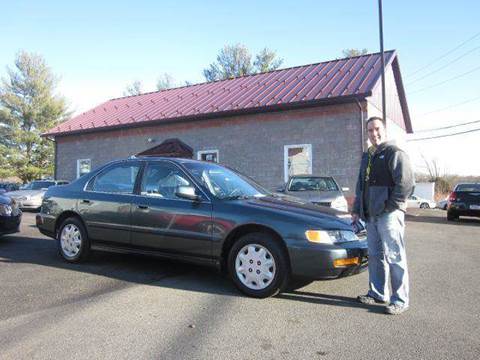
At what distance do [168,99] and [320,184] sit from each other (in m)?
13.4

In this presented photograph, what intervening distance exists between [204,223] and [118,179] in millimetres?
1715

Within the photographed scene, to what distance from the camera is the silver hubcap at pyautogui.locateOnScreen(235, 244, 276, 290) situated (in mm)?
4473

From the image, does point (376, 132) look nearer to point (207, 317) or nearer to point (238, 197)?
point (238, 197)

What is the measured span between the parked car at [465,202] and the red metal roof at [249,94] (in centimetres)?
446

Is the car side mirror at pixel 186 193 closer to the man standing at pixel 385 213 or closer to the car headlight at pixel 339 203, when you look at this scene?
the man standing at pixel 385 213

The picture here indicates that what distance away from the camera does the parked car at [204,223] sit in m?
4.40

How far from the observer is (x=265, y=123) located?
56.0 ft

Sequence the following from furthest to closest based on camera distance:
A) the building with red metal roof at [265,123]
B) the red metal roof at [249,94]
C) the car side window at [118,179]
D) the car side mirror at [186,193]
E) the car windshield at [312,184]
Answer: the red metal roof at [249,94] < the building with red metal roof at [265,123] < the car windshield at [312,184] < the car side window at [118,179] < the car side mirror at [186,193]

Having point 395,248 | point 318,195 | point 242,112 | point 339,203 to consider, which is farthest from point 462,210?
point 395,248

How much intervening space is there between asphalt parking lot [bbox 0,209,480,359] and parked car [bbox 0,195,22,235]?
5.60 feet

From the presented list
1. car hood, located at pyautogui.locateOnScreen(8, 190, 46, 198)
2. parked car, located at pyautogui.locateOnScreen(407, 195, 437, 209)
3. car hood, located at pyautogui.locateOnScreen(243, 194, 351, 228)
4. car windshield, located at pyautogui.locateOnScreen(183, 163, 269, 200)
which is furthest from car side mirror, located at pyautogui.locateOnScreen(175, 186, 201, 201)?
parked car, located at pyautogui.locateOnScreen(407, 195, 437, 209)

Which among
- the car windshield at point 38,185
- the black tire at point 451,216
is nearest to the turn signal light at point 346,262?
the black tire at point 451,216

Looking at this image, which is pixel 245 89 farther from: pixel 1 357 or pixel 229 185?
pixel 1 357

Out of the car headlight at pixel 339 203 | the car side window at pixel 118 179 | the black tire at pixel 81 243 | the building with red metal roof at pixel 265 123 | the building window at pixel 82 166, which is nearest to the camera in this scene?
the car side window at pixel 118 179
